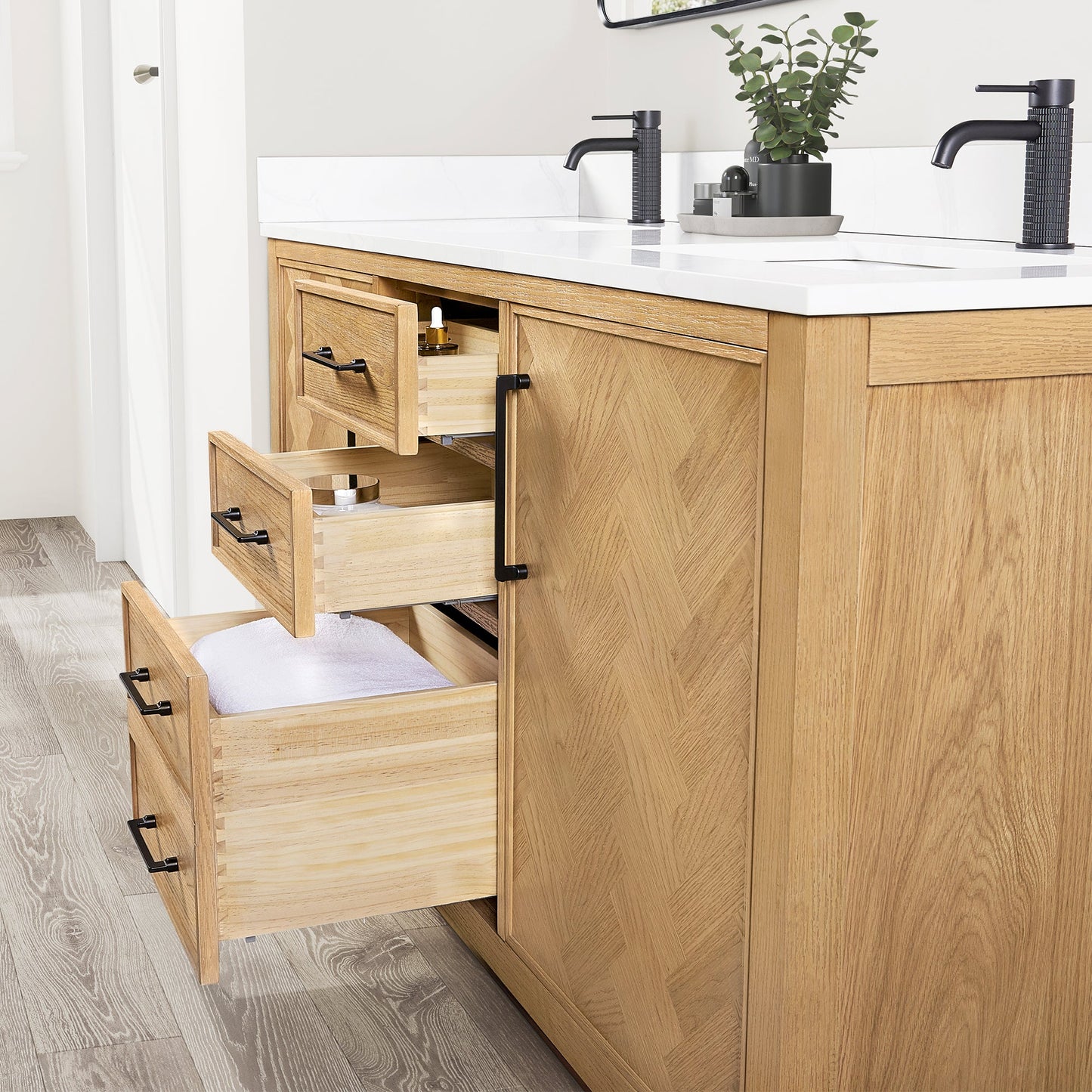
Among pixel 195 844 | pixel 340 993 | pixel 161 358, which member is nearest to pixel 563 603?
pixel 195 844

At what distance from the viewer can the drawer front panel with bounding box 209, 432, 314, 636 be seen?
4.25 feet

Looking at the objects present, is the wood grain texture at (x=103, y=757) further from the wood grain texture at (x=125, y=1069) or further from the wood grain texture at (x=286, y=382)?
the wood grain texture at (x=286, y=382)

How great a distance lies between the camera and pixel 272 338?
212 centimetres


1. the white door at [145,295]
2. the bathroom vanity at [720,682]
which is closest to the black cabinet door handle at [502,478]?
the bathroom vanity at [720,682]

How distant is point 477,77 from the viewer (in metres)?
2.22

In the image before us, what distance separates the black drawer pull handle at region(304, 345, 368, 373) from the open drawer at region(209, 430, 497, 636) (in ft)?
0.43

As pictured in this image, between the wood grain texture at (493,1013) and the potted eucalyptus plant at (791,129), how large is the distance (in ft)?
3.11

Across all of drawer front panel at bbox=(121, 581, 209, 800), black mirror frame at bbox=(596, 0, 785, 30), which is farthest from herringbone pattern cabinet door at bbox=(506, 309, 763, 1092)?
black mirror frame at bbox=(596, 0, 785, 30)

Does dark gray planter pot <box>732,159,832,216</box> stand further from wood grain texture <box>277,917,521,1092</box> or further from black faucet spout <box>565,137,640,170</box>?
wood grain texture <box>277,917,521,1092</box>

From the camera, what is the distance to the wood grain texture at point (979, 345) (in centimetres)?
90

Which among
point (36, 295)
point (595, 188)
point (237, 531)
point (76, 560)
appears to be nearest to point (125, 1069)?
point (237, 531)

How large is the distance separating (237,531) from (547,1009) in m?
0.59

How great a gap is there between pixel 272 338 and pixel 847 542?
4.55ft

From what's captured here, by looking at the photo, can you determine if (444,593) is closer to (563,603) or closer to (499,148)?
(563,603)
